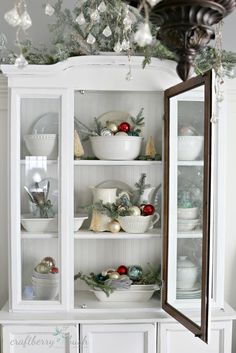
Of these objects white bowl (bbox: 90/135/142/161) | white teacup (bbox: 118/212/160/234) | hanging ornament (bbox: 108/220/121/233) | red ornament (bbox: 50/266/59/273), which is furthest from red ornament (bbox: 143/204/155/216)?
red ornament (bbox: 50/266/59/273)

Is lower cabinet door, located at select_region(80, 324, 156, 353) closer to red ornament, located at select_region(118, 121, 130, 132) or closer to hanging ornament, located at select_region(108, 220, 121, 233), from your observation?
hanging ornament, located at select_region(108, 220, 121, 233)

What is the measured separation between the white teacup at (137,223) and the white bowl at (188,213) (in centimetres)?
17

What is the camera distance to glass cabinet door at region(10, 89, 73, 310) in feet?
7.45

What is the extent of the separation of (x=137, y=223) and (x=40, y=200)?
50 cm

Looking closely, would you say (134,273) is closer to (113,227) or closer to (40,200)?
(113,227)

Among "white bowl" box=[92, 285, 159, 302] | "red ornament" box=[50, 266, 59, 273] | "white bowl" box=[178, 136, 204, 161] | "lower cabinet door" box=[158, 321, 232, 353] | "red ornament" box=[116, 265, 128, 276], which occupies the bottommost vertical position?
"lower cabinet door" box=[158, 321, 232, 353]

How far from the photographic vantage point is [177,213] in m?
2.28

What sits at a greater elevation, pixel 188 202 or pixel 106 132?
pixel 106 132

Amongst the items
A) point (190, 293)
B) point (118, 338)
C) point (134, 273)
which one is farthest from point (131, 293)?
point (190, 293)

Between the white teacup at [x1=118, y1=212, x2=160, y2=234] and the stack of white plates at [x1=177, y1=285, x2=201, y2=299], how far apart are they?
1.17 ft

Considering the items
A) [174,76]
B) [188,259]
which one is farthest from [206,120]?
[188,259]

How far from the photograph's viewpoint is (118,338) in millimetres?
2258

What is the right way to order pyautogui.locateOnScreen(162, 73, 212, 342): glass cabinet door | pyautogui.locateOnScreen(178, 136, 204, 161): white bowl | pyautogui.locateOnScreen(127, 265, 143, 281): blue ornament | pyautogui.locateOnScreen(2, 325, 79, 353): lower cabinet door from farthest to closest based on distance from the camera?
pyautogui.locateOnScreen(127, 265, 143, 281): blue ornament < pyautogui.locateOnScreen(2, 325, 79, 353): lower cabinet door < pyautogui.locateOnScreen(178, 136, 204, 161): white bowl < pyautogui.locateOnScreen(162, 73, 212, 342): glass cabinet door

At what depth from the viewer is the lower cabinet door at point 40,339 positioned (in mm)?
2225
